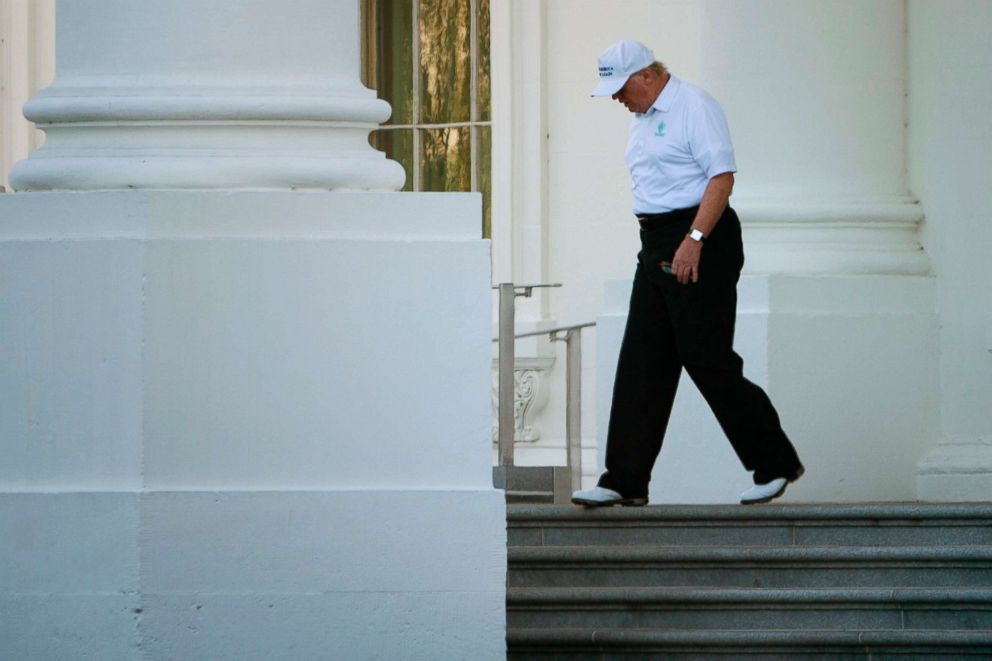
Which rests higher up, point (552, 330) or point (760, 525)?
point (552, 330)

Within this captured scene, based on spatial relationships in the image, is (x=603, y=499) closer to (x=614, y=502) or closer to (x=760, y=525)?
(x=614, y=502)

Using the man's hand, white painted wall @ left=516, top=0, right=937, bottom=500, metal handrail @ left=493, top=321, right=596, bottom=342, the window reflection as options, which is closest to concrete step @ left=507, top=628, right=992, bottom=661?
the man's hand

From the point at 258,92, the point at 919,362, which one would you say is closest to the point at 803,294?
the point at 919,362

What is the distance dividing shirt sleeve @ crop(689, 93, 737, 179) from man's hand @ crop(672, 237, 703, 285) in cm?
23

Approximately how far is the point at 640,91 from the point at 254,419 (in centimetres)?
210

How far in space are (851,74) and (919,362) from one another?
1.15 m

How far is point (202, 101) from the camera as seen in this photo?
5.91 metres

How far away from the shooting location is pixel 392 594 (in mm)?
5645

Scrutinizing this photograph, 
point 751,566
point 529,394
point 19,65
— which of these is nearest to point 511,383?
point 751,566

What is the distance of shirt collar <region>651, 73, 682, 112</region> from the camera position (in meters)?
7.19

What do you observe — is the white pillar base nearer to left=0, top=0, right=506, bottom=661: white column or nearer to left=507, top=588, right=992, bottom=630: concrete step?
left=0, top=0, right=506, bottom=661: white column

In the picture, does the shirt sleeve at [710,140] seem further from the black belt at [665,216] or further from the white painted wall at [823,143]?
the white painted wall at [823,143]

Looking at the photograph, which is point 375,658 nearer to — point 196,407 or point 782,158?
point 196,407

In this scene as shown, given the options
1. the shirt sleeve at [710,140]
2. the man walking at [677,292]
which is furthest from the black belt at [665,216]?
the shirt sleeve at [710,140]
